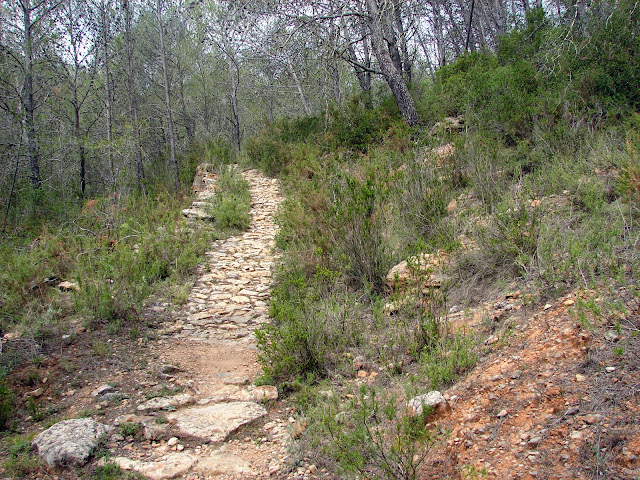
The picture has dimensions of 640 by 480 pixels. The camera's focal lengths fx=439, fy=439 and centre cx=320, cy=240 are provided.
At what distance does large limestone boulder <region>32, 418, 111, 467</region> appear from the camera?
7.73ft

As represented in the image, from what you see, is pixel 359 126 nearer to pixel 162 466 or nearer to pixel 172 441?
pixel 172 441

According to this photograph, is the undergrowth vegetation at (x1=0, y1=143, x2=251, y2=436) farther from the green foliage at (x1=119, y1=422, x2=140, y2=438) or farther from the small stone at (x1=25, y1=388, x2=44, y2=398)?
the green foliage at (x1=119, y1=422, x2=140, y2=438)

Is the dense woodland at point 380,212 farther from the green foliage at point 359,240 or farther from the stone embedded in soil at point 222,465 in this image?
the stone embedded in soil at point 222,465

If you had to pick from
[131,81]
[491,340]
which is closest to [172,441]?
[491,340]

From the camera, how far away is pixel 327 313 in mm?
3629

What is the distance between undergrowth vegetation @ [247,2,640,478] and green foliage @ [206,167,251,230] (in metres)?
1.00

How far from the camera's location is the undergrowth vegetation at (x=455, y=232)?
2.85m

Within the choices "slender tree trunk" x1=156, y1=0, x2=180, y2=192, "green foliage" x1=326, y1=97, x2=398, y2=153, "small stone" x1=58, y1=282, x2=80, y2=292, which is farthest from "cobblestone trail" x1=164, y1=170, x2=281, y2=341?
"slender tree trunk" x1=156, y1=0, x2=180, y2=192

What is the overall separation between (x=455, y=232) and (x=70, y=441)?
11.8 ft

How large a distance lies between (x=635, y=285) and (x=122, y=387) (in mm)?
3461

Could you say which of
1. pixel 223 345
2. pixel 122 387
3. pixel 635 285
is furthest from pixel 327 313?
pixel 635 285

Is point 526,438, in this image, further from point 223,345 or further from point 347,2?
point 347,2

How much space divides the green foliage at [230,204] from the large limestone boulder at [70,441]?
538 centimetres

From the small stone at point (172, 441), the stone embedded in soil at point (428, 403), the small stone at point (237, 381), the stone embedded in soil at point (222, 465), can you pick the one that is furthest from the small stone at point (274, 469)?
the small stone at point (237, 381)
